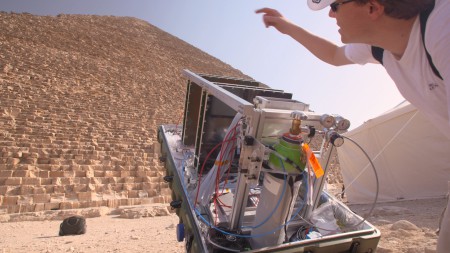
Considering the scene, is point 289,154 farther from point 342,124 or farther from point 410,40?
point 410,40

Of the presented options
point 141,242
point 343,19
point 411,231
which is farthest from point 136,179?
point 343,19

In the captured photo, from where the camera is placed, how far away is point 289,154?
1.79 m

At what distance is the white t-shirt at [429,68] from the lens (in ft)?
2.74

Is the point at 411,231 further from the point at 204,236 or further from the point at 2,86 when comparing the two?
the point at 2,86

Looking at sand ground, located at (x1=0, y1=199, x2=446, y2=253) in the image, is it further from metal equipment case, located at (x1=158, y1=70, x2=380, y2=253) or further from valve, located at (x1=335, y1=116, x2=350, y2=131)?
valve, located at (x1=335, y1=116, x2=350, y2=131)

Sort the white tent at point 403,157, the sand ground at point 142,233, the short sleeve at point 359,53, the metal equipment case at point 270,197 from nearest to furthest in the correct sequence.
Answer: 1. the short sleeve at point 359,53
2. the metal equipment case at point 270,197
3. the sand ground at point 142,233
4. the white tent at point 403,157

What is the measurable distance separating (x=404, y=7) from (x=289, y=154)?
98 centimetres

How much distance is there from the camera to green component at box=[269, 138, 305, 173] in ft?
5.89

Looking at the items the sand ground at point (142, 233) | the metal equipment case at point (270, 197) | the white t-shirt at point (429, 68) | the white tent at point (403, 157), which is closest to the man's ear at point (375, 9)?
the white t-shirt at point (429, 68)

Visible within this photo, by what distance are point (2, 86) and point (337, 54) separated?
1425cm

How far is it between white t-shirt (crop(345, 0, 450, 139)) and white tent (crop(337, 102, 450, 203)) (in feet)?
17.2

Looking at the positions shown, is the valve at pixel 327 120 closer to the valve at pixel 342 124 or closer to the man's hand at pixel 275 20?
the valve at pixel 342 124

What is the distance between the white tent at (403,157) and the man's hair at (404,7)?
5.50 metres

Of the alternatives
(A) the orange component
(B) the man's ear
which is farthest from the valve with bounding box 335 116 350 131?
(B) the man's ear
